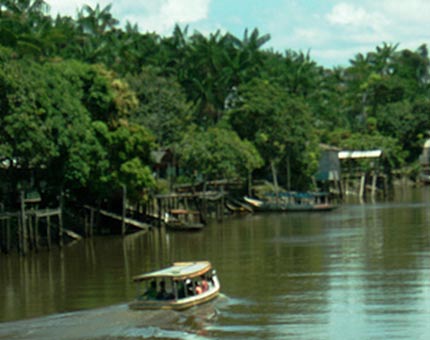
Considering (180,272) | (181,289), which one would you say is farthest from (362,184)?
(181,289)

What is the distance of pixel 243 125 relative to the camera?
8550 cm

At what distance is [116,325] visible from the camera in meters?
28.9

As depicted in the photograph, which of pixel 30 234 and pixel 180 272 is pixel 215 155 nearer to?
pixel 30 234

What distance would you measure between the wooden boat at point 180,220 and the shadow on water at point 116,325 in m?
31.5

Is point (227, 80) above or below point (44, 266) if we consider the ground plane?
Answer: above

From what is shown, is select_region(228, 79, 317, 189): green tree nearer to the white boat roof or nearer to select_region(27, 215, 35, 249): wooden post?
select_region(27, 215, 35, 249): wooden post

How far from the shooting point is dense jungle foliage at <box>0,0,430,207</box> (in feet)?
175

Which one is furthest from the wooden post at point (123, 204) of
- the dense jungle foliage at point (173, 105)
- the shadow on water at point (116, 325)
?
the shadow on water at point (116, 325)

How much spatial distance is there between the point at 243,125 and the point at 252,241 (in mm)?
30184

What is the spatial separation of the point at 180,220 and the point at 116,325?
119 feet

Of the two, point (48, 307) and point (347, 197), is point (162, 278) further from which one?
point (347, 197)

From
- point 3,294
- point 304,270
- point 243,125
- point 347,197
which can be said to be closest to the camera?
point 3,294

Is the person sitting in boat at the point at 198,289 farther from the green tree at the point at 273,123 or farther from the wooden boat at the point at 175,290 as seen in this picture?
the green tree at the point at 273,123

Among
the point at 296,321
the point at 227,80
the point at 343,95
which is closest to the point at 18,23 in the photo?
the point at 227,80
